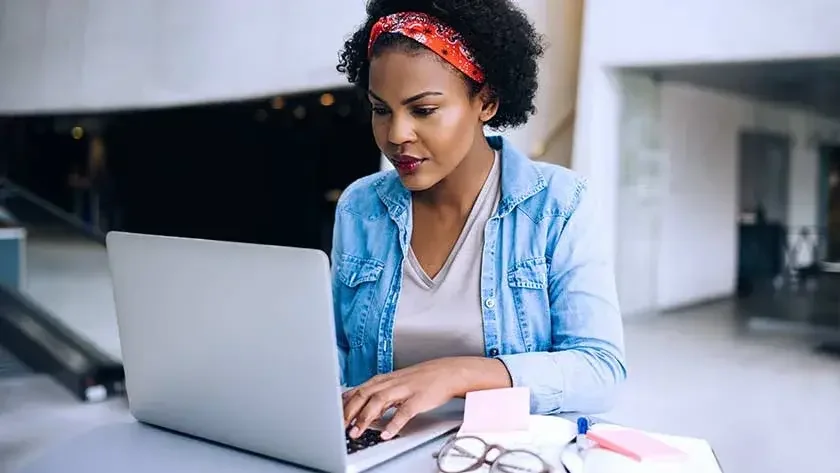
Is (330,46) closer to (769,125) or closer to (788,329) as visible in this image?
(769,125)

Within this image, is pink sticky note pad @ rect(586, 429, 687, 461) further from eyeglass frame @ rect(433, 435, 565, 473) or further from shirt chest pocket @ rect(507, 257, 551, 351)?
shirt chest pocket @ rect(507, 257, 551, 351)

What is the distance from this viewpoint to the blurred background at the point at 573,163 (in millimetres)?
2020

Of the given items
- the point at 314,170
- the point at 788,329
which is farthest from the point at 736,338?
the point at 314,170

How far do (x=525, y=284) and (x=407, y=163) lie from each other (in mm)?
282

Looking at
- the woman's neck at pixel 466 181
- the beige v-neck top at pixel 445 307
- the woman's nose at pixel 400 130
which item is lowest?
the beige v-neck top at pixel 445 307

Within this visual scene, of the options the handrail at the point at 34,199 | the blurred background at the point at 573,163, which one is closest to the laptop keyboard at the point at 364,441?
the blurred background at the point at 573,163

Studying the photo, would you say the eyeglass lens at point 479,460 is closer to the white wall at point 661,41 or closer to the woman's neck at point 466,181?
the woman's neck at point 466,181

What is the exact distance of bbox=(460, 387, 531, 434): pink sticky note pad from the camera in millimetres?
993

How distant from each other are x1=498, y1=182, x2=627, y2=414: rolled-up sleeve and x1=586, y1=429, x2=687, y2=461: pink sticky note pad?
7.7 inches

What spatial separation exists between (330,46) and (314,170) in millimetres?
393

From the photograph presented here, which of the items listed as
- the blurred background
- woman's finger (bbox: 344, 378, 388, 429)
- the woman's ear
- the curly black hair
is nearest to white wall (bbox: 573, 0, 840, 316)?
the blurred background

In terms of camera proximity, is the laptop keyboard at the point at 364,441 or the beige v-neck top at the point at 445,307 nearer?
the laptop keyboard at the point at 364,441

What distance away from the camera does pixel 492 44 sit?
4.62ft

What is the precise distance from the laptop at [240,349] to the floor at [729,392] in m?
1.35
